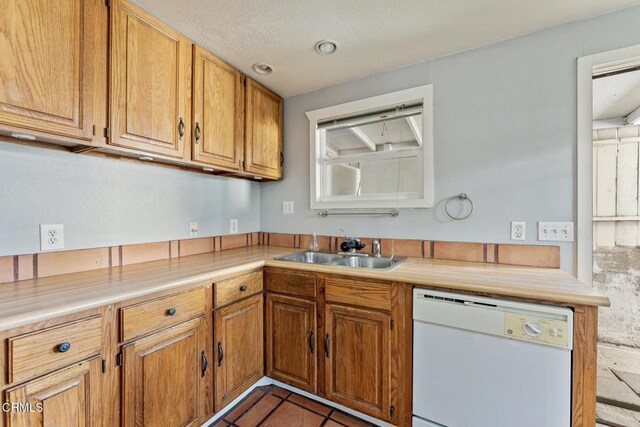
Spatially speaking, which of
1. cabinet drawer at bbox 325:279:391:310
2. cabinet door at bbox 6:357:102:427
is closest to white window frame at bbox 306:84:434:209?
cabinet drawer at bbox 325:279:391:310

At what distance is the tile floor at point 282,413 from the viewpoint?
1.51 meters

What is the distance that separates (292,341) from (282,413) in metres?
0.39

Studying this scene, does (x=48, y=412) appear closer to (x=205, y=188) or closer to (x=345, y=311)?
(x=345, y=311)

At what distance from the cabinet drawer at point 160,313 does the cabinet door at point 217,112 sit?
32.8 inches

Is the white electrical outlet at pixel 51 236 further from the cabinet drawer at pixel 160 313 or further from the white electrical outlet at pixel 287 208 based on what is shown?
the white electrical outlet at pixel 287 208

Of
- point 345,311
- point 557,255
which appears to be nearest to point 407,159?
point 557,255

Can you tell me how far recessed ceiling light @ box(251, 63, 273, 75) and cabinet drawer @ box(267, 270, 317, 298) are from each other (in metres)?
1.43

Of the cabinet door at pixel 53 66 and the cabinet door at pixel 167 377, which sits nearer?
the cabinet door at pixel 53 66

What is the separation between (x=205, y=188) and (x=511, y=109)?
6.96 feet

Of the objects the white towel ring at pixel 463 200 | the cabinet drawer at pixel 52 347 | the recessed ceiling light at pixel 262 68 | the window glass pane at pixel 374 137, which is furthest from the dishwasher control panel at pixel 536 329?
the recessed ceiling light at pixel 262 68

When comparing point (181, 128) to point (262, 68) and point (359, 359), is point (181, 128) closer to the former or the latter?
point (262, 68)

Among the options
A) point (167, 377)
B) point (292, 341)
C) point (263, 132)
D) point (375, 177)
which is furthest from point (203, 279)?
point (375, 177)

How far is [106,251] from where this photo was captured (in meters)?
1.48

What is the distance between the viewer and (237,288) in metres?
1.57
